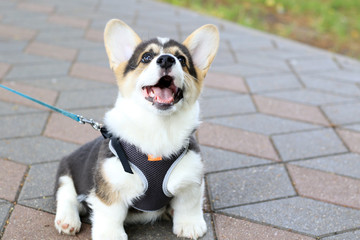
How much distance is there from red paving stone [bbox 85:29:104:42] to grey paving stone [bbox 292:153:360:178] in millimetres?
3718

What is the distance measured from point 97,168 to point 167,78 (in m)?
0.69

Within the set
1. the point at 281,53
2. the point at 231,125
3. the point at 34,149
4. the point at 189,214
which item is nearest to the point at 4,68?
the point at 34,149

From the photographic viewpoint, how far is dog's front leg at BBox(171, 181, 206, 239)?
2.62 m

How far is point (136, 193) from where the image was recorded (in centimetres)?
247

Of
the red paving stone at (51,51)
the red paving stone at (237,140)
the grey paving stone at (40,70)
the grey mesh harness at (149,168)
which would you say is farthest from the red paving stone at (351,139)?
the red paving stone at (51,51)

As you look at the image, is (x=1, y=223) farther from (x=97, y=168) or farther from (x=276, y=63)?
(x=276, y=63)

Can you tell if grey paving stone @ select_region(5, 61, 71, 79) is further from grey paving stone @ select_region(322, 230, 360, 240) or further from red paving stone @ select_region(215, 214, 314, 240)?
grey paving stone @ select_region(322, 230, 360, 240)

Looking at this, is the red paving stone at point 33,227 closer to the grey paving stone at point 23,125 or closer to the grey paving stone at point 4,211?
the grey paving stone at point 4,211

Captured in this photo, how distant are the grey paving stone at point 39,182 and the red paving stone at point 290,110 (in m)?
2.31

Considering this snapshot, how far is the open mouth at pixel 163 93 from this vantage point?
2.36 m

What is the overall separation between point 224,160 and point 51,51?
10.5ft

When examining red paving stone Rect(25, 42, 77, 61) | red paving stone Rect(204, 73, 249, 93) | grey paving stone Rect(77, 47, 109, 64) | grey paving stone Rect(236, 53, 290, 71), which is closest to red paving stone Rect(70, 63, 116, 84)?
grey paving stone Rect(77, 47, 109, 64)

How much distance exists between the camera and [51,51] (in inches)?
222

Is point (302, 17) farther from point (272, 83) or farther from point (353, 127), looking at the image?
point (353, 127)
